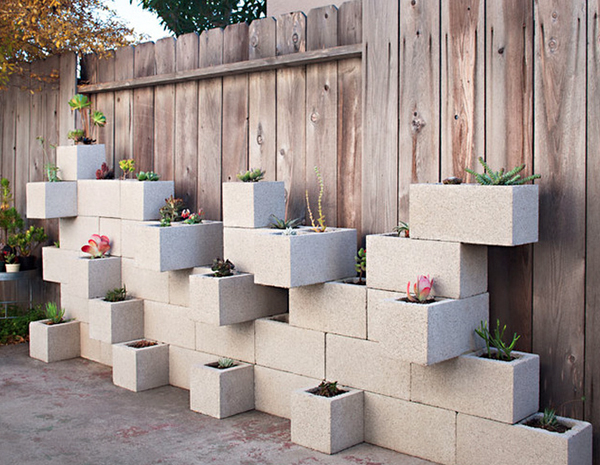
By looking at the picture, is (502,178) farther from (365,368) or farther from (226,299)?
(226,299)

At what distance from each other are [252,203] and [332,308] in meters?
0.79

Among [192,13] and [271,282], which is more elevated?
[192,13]

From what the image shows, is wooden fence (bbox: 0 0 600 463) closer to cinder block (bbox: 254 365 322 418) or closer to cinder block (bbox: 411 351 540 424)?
cinder block (bbox: 411 351 540 424)

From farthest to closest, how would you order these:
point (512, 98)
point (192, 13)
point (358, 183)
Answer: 1. point (192, 13)
2. point (358, 183)
3. point (512, 98)

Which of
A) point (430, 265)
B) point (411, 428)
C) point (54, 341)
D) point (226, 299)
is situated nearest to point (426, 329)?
point (430, 265)

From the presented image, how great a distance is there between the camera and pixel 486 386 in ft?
10.8

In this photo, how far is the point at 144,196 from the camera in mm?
5000

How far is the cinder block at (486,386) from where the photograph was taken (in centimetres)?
322

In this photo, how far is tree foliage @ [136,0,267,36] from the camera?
13.9 m

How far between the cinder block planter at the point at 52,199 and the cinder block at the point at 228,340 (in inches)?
63.7

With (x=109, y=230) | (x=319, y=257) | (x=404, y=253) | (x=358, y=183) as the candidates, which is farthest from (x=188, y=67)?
(x=404, y=253)

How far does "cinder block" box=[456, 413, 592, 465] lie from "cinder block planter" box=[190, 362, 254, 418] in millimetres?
1364

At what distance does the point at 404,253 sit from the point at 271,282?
28.8 inches

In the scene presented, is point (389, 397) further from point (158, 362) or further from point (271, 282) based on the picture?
point (158, 362)
